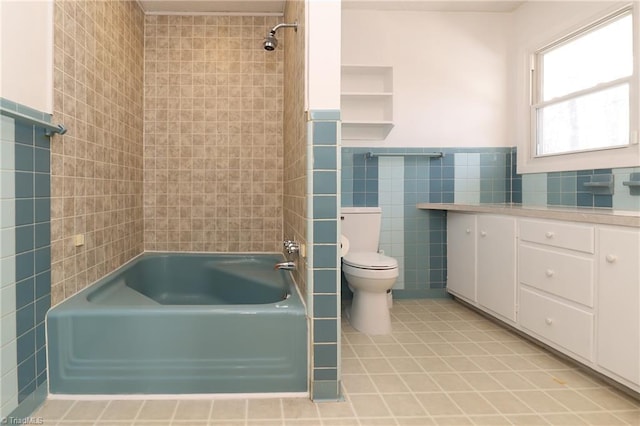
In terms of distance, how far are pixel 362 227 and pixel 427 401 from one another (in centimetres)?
158

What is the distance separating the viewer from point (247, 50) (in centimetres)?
315

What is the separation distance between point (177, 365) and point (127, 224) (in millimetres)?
1360

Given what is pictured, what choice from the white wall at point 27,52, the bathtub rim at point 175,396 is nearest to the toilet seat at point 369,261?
the bathtub rim at point 175,396

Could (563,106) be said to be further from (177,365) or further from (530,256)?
(177,365)

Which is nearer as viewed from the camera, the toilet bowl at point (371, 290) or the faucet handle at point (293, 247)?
the faucet handle at point (293, 247)

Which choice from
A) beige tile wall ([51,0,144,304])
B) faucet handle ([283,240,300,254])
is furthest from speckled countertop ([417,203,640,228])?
beige tile wall ([51,0,144,304])

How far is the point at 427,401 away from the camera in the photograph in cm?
173

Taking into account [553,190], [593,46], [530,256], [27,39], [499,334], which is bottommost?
[499,334]

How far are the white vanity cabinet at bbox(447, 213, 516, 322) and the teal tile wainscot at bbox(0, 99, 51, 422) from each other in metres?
2.49

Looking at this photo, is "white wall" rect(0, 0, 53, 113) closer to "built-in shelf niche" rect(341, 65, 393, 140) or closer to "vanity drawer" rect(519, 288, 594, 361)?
"built-in shelf niche" rect(341, 65, 393, 140)

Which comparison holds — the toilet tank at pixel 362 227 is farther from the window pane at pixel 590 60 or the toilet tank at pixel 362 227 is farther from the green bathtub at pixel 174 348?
the window pane at pixel 590 60

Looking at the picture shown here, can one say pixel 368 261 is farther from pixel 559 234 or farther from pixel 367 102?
pixel 367 102

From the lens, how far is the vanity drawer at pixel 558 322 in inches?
75.4

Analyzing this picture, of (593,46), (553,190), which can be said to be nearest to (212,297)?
(553,190)
